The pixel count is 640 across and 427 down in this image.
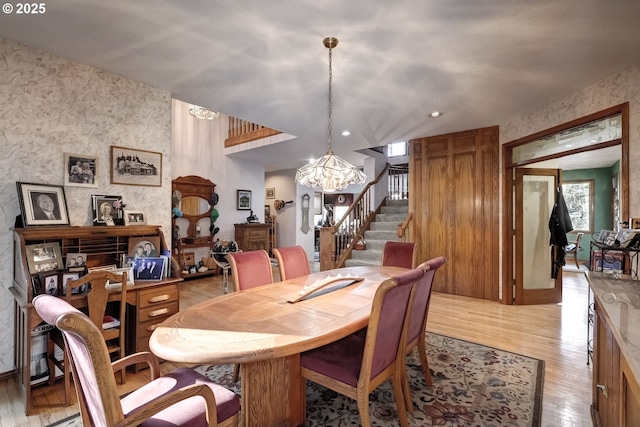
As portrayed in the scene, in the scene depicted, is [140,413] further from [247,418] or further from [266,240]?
[266,240]

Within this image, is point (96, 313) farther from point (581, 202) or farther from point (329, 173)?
point (581, 202)

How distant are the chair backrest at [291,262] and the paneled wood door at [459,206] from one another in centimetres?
273

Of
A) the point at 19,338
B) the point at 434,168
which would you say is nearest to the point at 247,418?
the point at 19,338

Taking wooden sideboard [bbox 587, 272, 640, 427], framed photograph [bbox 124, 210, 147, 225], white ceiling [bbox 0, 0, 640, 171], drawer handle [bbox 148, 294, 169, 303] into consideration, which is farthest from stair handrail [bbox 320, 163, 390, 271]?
wooden sideboard [bbox 587, 272, 640, 427]

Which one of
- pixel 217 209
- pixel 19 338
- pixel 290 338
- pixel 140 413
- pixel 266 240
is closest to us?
pixel 140 413

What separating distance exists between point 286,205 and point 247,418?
717 centimetres

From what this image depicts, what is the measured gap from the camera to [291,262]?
2.98 metres

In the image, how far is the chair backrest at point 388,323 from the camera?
56.8 inches

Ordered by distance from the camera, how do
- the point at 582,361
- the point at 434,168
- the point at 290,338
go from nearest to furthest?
the point at 290,338 < the point at 582,361 < the point at 434,168

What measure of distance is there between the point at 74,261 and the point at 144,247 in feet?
1.78

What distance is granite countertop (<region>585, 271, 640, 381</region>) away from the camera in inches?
37.3

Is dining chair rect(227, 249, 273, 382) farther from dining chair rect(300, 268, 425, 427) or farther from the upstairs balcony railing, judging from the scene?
the upstairs balcony railing

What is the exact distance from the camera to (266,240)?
7.10m

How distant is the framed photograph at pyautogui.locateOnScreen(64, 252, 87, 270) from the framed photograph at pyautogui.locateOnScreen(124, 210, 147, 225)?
1.65ft
